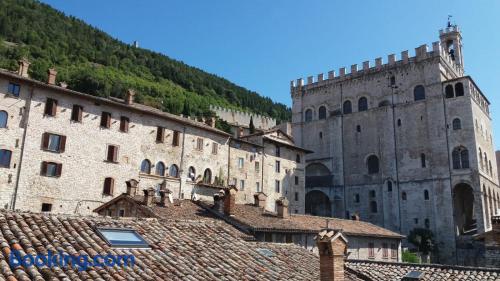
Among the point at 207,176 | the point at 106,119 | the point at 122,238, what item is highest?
the point at 106,119

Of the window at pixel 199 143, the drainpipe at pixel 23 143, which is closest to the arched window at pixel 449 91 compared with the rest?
the window at pixel 199 143

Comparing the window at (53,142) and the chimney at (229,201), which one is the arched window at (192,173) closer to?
the window at (53,142)

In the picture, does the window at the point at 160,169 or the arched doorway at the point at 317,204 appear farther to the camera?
the arched doorway at the point at 317,204

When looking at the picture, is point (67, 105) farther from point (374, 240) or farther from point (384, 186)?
point (384, 186)

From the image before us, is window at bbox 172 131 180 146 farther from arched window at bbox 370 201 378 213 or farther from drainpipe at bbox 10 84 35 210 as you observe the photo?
arched window at bbox 370 201 378 213

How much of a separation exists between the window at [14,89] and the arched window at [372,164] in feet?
131

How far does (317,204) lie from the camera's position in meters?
56.0

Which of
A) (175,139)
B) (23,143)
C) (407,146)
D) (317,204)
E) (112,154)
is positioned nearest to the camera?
(23,143)

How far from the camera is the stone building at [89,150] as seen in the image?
2666cm

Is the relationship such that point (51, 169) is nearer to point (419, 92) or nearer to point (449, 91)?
point (419, 92)

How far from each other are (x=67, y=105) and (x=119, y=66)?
7642 cm

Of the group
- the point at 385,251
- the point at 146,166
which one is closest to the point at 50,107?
the point at 146,166

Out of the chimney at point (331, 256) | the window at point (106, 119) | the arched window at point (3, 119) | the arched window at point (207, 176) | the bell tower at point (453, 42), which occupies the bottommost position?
the chimney at point (331, 256)

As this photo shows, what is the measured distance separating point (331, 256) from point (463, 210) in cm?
4765
